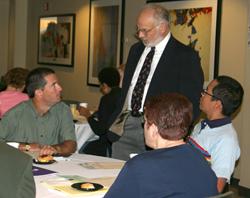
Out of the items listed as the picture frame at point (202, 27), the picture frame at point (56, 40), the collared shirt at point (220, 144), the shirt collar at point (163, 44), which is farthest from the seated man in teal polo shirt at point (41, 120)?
the picture frame at point (56, 40)

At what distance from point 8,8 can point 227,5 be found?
5955 millimetres

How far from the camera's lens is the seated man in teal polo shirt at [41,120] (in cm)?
310

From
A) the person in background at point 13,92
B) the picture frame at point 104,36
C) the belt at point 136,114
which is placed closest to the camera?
the belt at point 136,114

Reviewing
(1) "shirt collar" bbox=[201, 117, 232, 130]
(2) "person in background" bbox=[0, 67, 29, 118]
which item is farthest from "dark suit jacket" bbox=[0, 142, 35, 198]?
(2) "person in background" bbox=[0, 67, 29, 118]

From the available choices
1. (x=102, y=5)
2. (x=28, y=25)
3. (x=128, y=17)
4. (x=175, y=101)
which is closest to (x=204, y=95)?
(x=175, y=101)

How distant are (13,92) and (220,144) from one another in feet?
8.45

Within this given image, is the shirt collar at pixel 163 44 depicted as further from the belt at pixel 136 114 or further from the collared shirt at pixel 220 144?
the collared shirt at pixel 220 144

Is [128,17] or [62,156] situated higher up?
[128,17]

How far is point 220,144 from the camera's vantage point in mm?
2750

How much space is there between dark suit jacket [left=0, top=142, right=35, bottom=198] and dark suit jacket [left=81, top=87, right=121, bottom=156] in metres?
3.18

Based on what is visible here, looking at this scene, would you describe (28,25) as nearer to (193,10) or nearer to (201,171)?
(193,10)

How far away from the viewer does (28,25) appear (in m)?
9.21

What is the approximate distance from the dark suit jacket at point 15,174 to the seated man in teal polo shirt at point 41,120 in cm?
166

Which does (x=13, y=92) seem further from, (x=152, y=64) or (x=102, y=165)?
(x=102, y=165)
